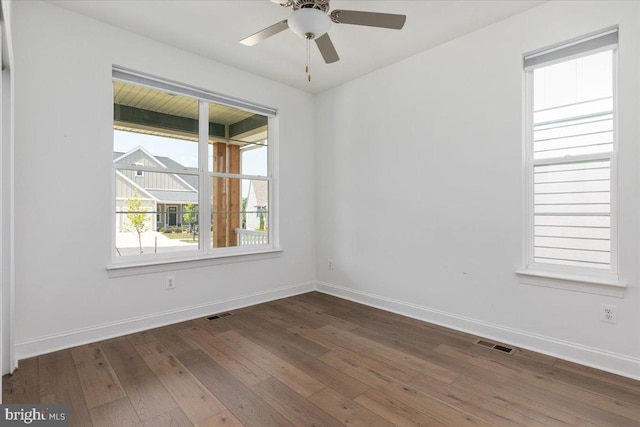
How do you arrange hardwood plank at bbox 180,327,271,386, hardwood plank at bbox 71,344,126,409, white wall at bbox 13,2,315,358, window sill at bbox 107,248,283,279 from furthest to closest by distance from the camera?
1. window sill at bbox 107,248,283,279
2. white wall at bbox 13,2,315,358
3. hardwood plank at bbox 180,327,271,386
4. hardwood plank at bbox 71,344,126,409

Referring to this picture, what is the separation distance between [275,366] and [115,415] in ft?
3.24

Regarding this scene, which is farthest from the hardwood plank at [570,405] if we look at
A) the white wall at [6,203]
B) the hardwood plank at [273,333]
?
the white wall at [6,203]

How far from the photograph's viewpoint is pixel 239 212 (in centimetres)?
404

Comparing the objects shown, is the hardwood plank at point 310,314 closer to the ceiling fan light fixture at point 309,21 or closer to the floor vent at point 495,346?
the floor vent at point 495,346

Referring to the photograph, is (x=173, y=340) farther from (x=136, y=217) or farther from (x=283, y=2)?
(x=283, y=2)

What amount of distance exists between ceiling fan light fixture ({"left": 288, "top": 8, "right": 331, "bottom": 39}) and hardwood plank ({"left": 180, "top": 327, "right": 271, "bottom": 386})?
230cm

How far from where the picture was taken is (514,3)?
2.63 metres

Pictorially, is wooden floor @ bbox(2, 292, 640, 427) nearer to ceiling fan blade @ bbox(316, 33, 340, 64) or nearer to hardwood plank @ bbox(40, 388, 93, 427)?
hardwood plank @ bbox(40, 388, 93, 427)

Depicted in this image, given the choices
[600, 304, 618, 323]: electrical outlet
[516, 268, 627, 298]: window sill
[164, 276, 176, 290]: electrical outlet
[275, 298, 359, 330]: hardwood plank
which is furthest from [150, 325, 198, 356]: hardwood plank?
[600, 304, 618, 323]: electrical outlet

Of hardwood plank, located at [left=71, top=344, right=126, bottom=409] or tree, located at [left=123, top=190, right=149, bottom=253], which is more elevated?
tree, located at [left=123, top=190, right=149, bottom=253]

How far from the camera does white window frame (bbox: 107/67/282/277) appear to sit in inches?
120

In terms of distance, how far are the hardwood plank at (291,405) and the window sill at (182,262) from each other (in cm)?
164

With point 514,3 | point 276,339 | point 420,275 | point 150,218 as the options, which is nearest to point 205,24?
point 150,218

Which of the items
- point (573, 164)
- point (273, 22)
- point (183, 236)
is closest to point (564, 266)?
point (573, 164)
